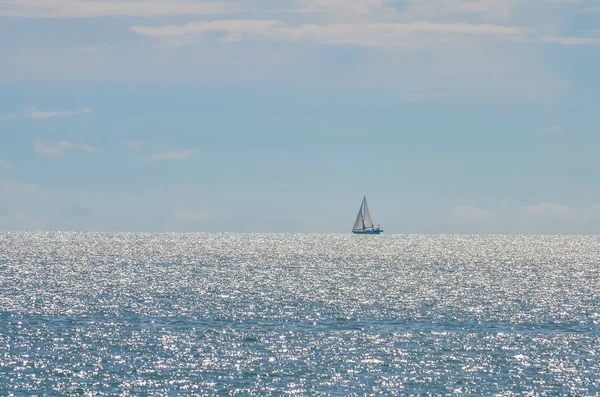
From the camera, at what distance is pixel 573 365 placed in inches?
2773

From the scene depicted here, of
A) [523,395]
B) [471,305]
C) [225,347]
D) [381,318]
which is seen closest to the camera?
[523,395]

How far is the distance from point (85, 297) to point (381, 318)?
4494cm

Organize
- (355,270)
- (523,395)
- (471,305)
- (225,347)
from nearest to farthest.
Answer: (523,395) → (225,347) → (471,305) → (355,270)

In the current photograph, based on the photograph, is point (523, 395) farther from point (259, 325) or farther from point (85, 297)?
point (85, 297)

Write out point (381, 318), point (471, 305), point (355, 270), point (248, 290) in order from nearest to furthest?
point (381, 318) < point (471, 305) < point (248, 290) < point (355, 270)

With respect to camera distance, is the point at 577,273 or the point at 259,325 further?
the point at 577,273

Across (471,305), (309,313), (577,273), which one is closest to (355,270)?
(577,273)

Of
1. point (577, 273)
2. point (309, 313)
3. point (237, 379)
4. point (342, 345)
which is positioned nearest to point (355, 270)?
point (577, 273)

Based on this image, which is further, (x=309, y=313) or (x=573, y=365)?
(x=309, y=313)

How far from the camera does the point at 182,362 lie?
6912 centimetres

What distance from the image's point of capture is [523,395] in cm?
6000

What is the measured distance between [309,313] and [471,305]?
82.5 ft

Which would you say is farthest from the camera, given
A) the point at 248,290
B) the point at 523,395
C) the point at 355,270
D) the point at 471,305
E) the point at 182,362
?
the point at 355,270

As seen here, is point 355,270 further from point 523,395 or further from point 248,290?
point 523,395
